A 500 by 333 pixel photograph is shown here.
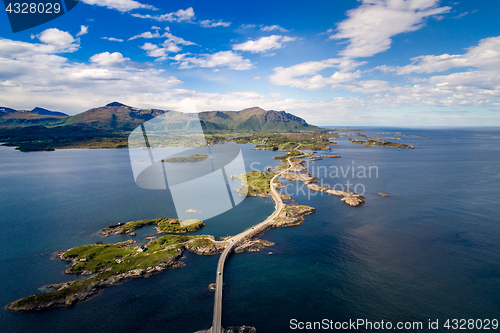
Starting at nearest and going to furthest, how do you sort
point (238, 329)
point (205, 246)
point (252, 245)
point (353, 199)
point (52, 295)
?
point (238, 329), point (52, 295), point (205, 246), point (252, 245), point (353, 199)

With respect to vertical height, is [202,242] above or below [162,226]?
below

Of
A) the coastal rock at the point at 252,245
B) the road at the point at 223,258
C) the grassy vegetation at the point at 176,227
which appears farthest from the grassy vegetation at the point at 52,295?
the coastal rock at the point at 252,245

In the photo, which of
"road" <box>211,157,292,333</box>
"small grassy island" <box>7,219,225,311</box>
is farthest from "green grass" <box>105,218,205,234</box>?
"road" <box>211,157,292,333</box>

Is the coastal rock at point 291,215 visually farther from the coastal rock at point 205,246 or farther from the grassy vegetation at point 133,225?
the grassy vegetation at point 133,225

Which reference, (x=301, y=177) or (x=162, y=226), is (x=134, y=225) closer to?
(x=162, y=226)

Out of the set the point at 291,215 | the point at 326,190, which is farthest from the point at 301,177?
the point at 291,215

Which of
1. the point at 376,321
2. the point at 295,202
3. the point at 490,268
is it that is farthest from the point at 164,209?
the point at 490,268

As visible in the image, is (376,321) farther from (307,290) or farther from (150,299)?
(150,299)

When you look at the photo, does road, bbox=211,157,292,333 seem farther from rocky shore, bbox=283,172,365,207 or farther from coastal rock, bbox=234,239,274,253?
rocky shore, bbox=283,172,365,207
